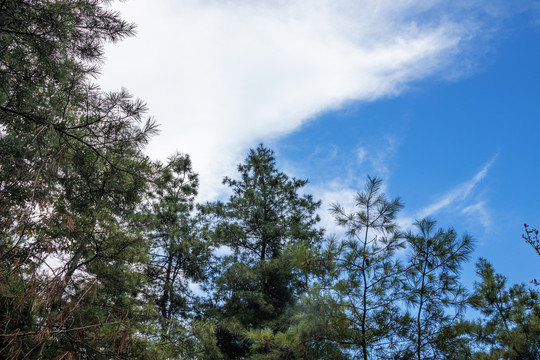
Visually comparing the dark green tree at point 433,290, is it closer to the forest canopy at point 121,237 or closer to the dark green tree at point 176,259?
the forest canopy at point 121,237

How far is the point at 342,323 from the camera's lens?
4695 mm

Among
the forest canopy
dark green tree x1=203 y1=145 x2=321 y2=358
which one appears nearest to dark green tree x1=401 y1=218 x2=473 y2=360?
the forest canopy

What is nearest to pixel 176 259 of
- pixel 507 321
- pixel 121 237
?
pixel 121 237

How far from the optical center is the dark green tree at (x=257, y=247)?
1287 cm

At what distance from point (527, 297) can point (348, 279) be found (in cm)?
562

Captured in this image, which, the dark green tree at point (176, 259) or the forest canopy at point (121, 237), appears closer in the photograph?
the forest canopy at point (121, 237)

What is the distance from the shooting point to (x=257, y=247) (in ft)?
51.1

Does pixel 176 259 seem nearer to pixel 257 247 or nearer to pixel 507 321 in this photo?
pixel 257 247

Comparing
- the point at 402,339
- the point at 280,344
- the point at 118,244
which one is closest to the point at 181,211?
the point at 118,244

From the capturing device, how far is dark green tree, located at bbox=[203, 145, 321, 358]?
12.9 metres

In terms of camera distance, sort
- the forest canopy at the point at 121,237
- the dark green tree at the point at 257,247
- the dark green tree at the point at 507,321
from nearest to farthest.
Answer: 1. the forest canopy at the point at 121,237
2. the dark green tree at the point at 507,321
3. the dark green tree at the point at 257,247

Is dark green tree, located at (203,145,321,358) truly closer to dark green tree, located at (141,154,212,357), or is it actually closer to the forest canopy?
dark green tree, located at (141,154,212,357)

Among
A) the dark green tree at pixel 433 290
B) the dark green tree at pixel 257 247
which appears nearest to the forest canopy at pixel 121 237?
the dark green tree at pixel 433 290

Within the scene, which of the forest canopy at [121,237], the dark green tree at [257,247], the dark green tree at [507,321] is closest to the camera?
the forest canopy at [121,237]
